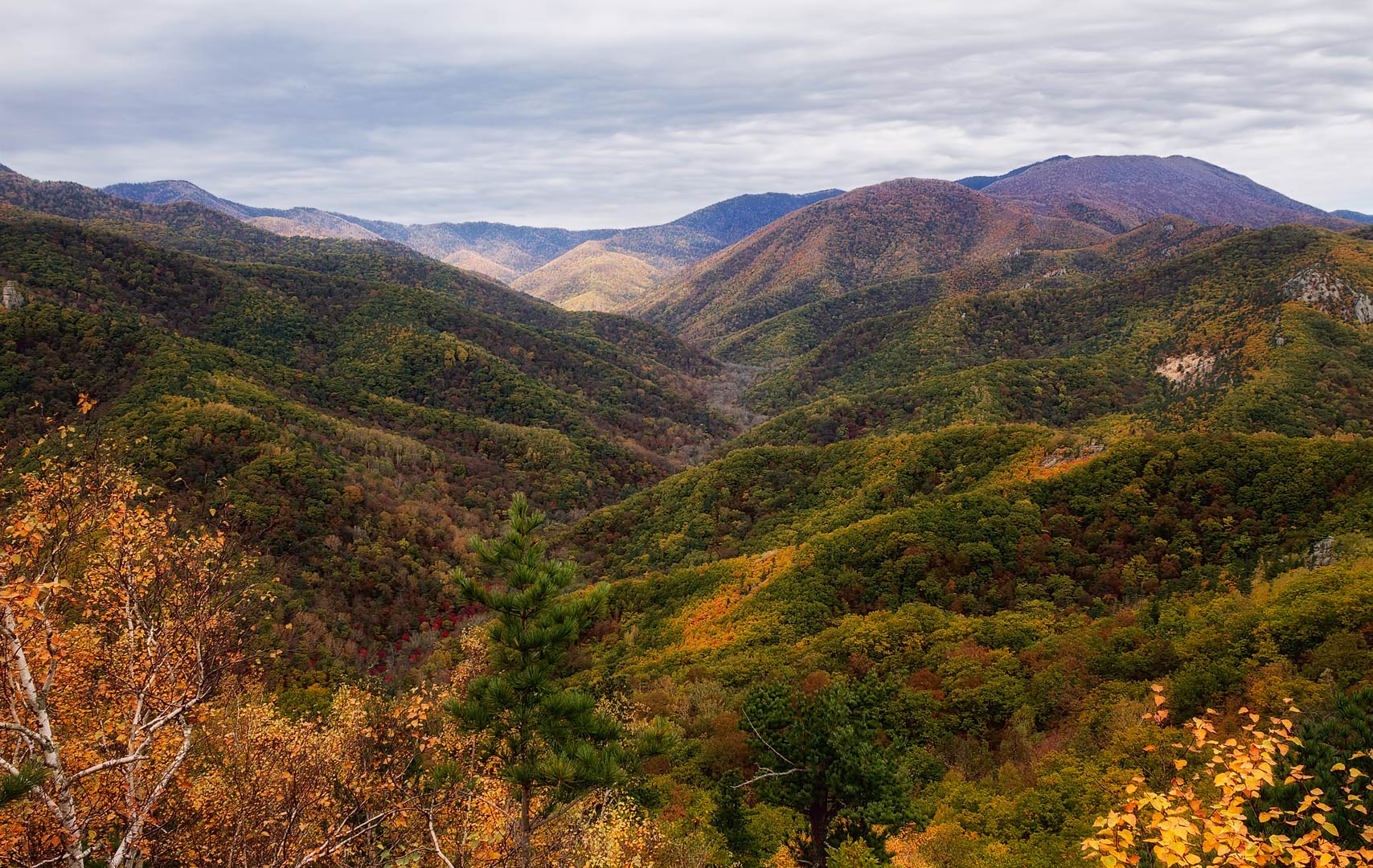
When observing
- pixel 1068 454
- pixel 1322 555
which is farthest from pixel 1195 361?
pixel 1322 555

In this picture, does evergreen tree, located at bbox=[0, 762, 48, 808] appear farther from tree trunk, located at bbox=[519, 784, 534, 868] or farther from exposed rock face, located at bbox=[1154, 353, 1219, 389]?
exposed rock face, located at bbox=[1154, 353, 1219, 389]

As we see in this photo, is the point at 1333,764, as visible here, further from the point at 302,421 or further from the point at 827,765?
the point at 302,421

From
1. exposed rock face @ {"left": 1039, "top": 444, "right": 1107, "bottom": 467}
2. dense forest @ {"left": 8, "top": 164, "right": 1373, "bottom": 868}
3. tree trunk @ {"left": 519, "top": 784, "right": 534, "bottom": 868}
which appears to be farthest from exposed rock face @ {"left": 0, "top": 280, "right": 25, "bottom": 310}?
exposed rock face @ {"left": 1039, "top": 444, "right": 1107, "bottom": 467}

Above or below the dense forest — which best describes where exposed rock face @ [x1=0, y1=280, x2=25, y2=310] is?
above

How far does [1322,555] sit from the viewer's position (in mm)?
36312

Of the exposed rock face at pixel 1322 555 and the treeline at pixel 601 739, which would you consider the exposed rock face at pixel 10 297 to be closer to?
the treeline at pixel 601 739

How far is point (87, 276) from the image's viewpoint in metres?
160

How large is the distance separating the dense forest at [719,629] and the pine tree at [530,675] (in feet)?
0.39

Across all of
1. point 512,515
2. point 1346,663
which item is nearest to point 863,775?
point 512,515

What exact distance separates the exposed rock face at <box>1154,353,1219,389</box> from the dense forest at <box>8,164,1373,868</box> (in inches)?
53.1

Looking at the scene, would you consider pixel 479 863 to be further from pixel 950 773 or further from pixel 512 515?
pixel 950 773

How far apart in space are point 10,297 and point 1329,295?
253 m

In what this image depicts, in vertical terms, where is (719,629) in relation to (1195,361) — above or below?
below

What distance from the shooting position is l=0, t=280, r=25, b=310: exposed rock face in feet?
406
